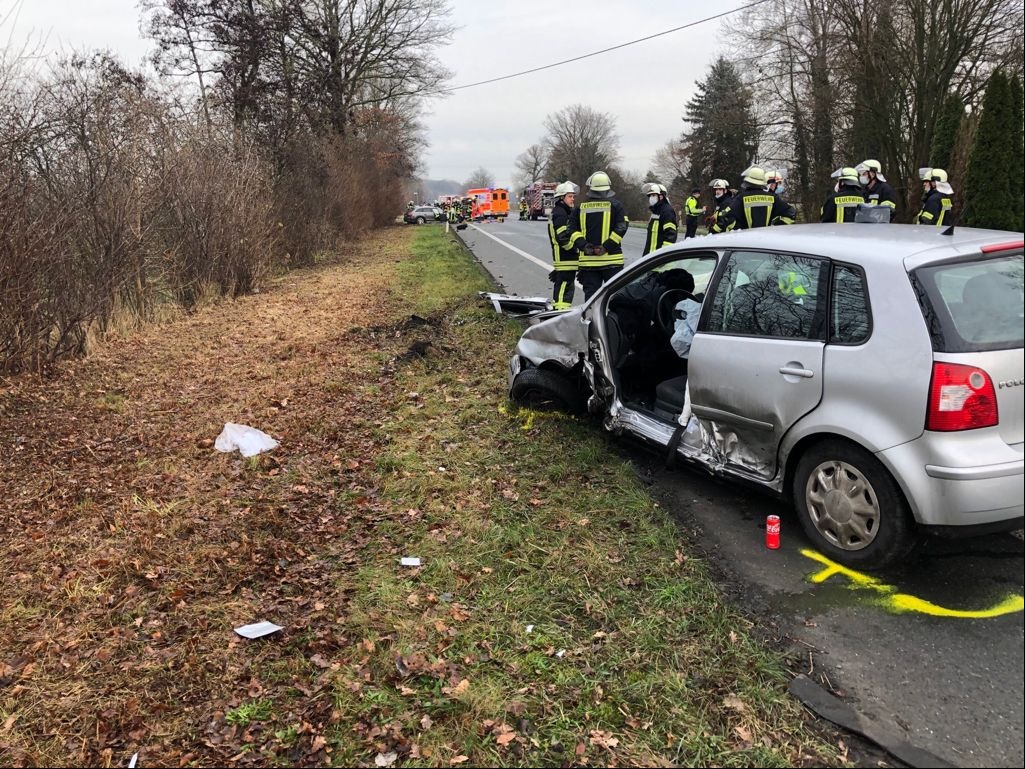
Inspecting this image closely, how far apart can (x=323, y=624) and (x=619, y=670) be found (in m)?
1.43

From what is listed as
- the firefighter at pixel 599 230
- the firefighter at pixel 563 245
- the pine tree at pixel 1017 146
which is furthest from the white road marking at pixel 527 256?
the pine tree at pixel 1017 146

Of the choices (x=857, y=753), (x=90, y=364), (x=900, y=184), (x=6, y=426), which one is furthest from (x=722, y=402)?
(x=900, y=184)

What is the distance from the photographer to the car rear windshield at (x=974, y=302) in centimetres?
271

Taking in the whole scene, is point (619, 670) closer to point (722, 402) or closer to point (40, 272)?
point (722, 402)

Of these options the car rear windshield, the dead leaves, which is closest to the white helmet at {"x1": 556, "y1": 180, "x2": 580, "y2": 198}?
the car rear windshield

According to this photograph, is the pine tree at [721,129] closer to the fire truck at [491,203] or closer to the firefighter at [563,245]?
the fire truck at [491,203]

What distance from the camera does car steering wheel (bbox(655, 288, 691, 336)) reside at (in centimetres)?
509

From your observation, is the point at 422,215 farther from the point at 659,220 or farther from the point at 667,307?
the point at 667,307

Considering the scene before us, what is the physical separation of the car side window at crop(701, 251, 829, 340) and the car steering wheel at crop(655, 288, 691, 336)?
3.55ft

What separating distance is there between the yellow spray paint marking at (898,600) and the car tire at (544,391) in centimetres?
229

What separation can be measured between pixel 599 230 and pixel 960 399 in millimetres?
5998

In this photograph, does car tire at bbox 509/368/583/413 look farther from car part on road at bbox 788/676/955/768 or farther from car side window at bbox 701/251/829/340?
car part on road at bbox 788/676/955/768

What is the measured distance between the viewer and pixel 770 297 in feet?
12.1

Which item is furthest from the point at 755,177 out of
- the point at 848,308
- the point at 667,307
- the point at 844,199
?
the point at 848,308
